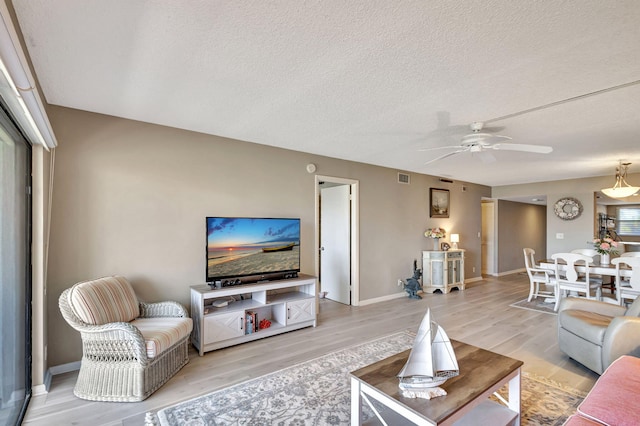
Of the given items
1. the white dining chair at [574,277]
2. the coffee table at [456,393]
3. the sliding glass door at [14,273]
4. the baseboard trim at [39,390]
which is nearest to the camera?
the coffee table at [456,393]

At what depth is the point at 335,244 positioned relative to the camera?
549cm

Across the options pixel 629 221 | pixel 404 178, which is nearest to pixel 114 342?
pixel 404 178

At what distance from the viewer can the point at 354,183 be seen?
517 centimetres

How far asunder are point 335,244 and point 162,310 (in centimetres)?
312

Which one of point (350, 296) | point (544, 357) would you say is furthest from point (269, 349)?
point (544, 357)

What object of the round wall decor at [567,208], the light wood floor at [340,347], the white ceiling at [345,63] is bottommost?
the light wood floor at [340,347]

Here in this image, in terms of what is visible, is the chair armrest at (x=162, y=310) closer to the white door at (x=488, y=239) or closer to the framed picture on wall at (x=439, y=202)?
the framed picture on wall at (x=439, y=202)

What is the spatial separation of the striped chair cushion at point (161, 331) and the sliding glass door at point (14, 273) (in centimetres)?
76

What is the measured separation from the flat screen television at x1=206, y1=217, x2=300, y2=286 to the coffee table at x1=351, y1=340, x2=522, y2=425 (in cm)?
207

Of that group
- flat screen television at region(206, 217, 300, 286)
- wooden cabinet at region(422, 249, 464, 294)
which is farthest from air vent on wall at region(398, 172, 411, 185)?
flat screen television at region(206, 217, 300, 286)

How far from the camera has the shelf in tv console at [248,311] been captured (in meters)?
3.19

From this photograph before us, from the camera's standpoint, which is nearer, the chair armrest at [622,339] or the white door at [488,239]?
the chair armrest at [622,339]

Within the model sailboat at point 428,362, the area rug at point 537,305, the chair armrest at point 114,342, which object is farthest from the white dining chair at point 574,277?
the chair armrest at point 114,342

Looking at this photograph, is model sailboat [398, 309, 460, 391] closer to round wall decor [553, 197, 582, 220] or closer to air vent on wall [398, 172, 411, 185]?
air vent on wall [398, 172, 411, 185]
